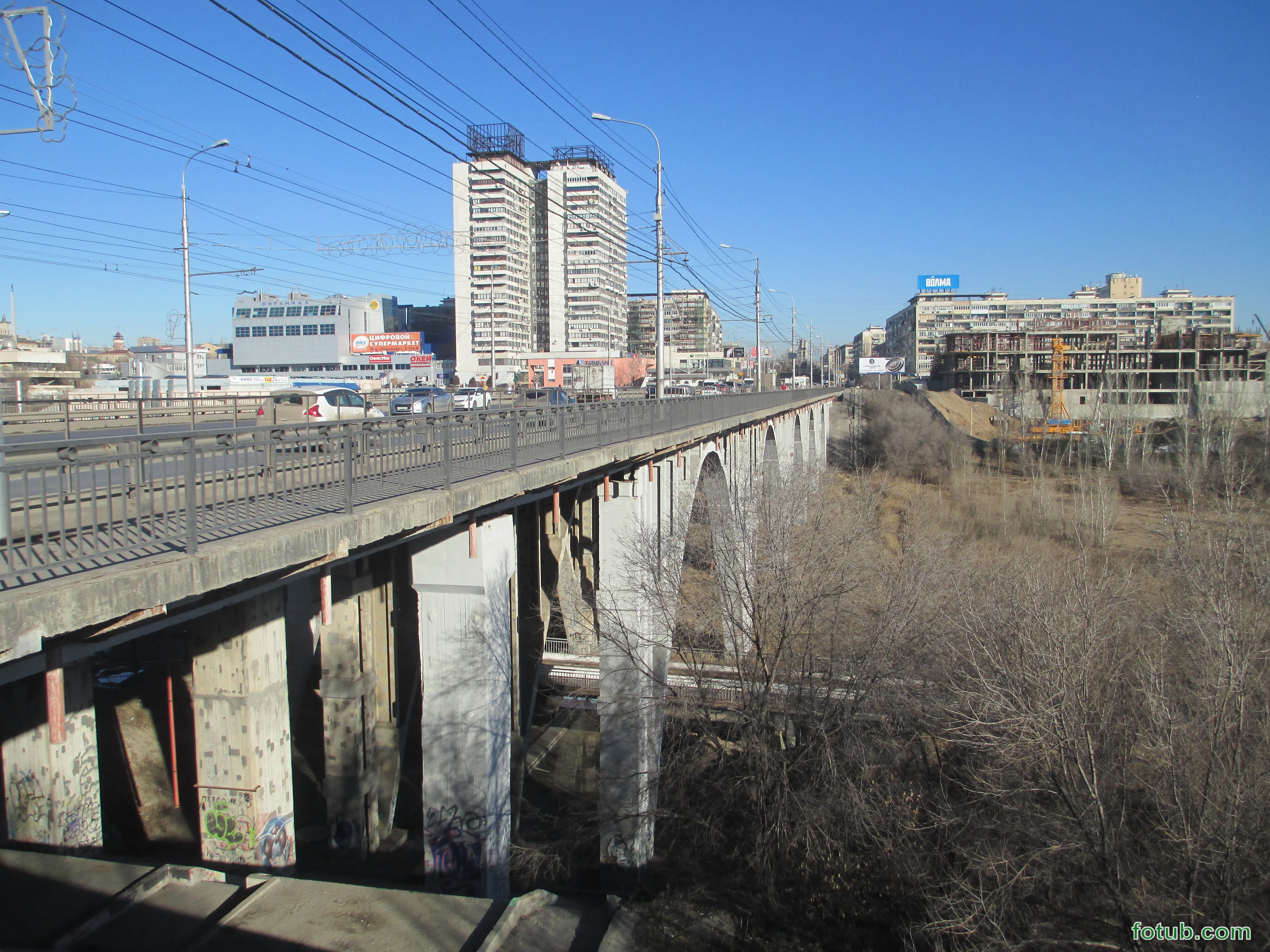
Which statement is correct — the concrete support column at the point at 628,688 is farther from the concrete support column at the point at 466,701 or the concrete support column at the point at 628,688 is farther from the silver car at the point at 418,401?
the silver car at the point at 418,401

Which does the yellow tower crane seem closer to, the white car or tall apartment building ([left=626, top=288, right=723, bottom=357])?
the white car

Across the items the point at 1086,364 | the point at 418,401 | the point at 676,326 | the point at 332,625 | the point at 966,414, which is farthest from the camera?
the point at 676,326

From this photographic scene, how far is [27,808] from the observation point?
307 inches

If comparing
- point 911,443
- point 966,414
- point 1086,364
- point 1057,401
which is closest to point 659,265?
point 911,443

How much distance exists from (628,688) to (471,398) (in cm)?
1503

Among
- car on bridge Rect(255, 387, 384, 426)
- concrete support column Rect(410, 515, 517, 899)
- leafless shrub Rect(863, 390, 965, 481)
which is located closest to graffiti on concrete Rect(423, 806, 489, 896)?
concrete support column Rect(410, 515, 517, 899)

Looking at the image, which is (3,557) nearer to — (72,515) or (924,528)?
(72,515)

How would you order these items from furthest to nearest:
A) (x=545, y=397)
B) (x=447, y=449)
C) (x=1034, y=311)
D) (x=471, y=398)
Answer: (x=1034, y=311)
(x=545, y=397)
(x=471, y=398)
(x=447, y=449)

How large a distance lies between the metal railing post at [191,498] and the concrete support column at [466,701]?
4.81m

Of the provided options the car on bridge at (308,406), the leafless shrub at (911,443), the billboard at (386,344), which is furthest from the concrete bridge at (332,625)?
the billboard at (386,344)

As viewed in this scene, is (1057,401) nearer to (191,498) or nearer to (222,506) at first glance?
(222,506)

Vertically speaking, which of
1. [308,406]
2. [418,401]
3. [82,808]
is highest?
[418,401]

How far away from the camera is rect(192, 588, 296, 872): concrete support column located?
8.84 metres

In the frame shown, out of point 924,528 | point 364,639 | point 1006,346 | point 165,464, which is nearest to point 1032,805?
point 364,639
